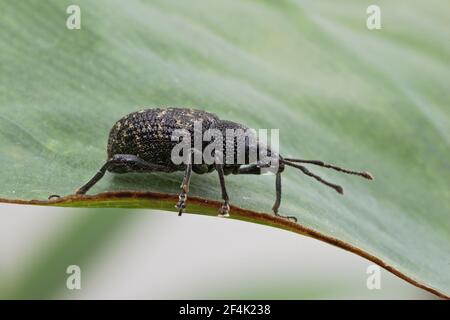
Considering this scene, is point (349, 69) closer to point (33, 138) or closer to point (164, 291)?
point (164, 291)

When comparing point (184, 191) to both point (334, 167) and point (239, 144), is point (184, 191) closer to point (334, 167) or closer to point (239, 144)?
point (239, 144)

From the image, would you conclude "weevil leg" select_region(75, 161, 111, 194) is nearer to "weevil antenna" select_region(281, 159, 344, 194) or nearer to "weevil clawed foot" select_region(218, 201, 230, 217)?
"weevil clawed foot" select_region(218, 201, 230, 217)

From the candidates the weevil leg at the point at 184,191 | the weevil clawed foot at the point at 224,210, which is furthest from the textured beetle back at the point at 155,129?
the weevil clawed foot at the point at 224,210

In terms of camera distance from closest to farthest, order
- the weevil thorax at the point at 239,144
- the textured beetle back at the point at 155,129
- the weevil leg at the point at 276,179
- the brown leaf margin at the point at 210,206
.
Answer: the brown leaf margin at the point at 210,206 < the weevil leg at the point at 276,179 < the textured beetle back at the point at 155,129 < the weevil thorax at the point at 239,144

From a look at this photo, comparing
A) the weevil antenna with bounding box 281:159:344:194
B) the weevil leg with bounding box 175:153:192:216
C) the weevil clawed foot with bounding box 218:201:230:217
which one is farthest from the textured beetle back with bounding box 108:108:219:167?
the weevil clawed foot with bounding box 218:201:230:217

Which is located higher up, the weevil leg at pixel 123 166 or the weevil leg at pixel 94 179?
the weevil leg at pixel 123 166

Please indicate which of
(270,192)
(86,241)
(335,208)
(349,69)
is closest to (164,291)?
(86,241)

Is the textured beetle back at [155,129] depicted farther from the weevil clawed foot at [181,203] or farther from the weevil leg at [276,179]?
the weevil clawed foot at [181,203]
